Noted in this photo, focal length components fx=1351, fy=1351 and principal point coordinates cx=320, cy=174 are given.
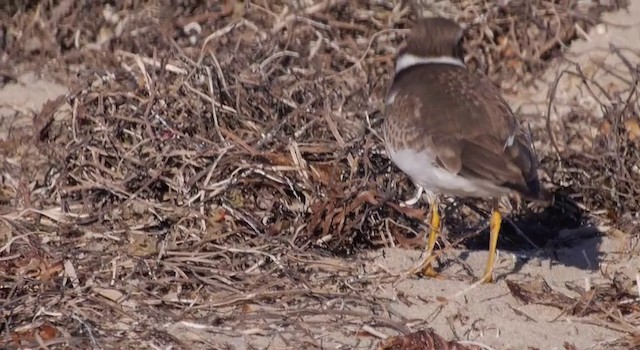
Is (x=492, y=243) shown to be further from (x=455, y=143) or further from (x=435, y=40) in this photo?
(x=435, y=40)

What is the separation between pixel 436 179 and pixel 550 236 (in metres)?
1.04

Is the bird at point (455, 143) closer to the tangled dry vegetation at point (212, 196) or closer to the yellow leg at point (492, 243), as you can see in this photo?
the yellow leg at point (492, 243)

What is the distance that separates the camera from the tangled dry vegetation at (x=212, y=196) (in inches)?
187

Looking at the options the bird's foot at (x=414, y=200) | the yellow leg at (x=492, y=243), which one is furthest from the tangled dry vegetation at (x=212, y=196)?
the yellow leg at (x=492, y=243)

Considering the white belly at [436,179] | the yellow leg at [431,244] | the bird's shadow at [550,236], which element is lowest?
the bird's shadow at [550,236]

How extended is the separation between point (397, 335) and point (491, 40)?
3.15 m

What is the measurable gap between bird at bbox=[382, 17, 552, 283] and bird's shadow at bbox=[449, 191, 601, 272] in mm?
315

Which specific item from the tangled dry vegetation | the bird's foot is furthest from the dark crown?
the bird's foot

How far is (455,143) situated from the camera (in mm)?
5074

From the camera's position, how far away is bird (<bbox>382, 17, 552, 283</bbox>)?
501cm

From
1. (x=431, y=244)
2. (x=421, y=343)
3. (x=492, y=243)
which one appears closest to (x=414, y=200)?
(x=431, y=244)

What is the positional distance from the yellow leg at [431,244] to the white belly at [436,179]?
0.18 m

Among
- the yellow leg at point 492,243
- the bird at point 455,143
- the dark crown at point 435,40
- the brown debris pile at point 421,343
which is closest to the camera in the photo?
the brown debris pile at point 421,343

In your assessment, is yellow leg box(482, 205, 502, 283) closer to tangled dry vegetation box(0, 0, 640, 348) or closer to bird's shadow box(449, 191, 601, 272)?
bird's shadow box(449, 191, 601, 272)
